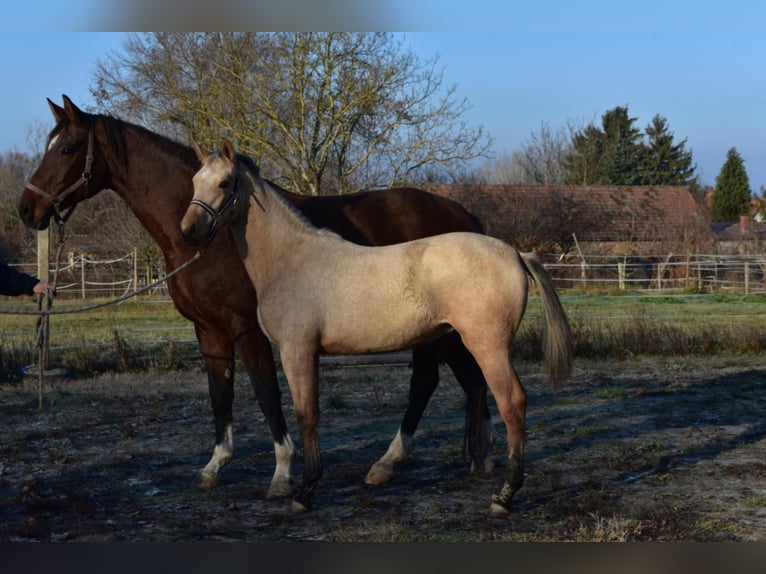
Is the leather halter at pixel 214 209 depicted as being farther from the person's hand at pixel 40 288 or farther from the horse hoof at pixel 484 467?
the horse hoof at pixel 484 467

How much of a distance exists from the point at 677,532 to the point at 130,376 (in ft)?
24.5

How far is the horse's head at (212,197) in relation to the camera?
4.77m

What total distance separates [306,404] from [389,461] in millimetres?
1131

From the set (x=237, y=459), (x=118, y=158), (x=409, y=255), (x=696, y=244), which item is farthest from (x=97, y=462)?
(x=696, y=244)

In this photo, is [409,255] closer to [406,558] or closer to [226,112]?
[406,558]

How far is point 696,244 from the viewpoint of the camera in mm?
30250

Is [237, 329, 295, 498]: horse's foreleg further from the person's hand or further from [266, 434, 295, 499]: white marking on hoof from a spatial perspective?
the person's hand

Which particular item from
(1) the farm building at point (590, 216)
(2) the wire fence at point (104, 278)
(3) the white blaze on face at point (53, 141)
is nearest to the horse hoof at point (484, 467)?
(3) the white blaze on face at point (53, 141)

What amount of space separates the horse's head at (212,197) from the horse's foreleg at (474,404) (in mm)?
1915

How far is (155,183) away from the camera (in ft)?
18.5

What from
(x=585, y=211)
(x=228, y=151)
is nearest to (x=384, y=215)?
(x=228, y=151)

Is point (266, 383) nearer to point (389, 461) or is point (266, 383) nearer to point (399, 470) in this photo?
point (389, 461)

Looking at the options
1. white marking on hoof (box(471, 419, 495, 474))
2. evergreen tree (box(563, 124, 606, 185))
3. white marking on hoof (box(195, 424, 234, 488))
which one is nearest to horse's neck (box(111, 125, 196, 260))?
white marking on hoof (box(195, 424, 234, 488))

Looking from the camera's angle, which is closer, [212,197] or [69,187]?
[212,197]
